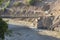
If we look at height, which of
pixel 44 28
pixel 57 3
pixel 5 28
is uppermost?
pixel 5 28

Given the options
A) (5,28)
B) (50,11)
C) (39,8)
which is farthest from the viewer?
(39,8)

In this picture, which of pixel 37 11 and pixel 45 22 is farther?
pixel 37 11

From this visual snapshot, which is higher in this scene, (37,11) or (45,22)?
(37,11)

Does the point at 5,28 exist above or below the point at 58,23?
above

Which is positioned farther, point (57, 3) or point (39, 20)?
point (57, 3)

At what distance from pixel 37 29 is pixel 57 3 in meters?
8.66

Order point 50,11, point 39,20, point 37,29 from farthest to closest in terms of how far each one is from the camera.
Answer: point 50,11 → point 39,20 → point 37,29

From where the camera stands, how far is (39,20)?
90.9ft

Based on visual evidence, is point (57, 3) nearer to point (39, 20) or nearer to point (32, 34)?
point (39, 20)

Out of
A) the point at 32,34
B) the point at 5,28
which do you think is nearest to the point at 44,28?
the point at 32,34

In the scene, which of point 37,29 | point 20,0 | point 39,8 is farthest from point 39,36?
point 20,0

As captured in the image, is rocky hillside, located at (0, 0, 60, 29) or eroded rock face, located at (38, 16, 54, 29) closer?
eroded rock face, located at (38, 16, 54, 29)

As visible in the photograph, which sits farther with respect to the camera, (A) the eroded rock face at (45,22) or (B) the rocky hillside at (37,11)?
(B) the rocky hillside at (37,11)

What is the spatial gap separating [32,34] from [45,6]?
10.5 meters
